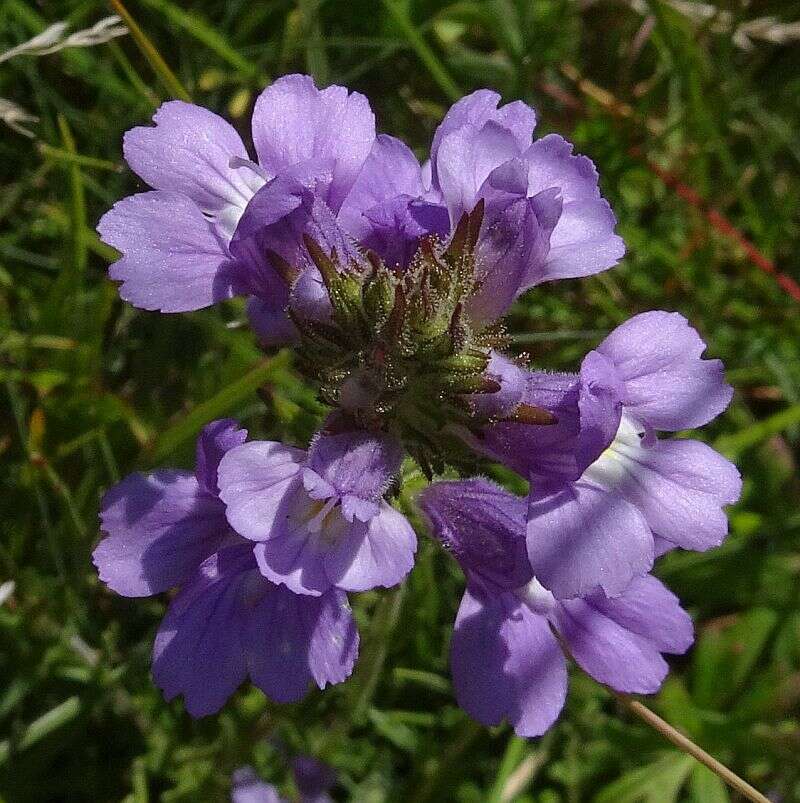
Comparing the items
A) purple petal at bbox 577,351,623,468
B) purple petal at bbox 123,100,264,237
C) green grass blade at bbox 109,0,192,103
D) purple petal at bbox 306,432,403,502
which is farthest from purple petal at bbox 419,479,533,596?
green grass blade at bbox 109,0,192,103

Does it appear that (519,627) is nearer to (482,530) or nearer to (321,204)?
(482,530)

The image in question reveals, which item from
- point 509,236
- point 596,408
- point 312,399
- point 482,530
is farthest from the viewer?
point 312,399

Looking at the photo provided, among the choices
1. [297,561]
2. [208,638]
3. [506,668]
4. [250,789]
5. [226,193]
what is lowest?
[250,789]

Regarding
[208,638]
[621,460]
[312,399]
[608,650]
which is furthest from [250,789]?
[621,460]

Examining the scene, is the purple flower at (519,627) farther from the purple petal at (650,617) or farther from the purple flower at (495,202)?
the purple flower at (495,202)

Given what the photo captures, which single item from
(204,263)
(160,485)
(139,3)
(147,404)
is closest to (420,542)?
(160,485)

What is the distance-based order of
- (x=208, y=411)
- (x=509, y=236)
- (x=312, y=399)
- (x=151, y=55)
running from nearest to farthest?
1. (x=509, y=236)
2. (x=208, y=411)
3. (x=151, y=55)
4. (x=312, y=399)

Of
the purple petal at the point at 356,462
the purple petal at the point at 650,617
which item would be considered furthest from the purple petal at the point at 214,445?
the purple petal at the point at 650,617
